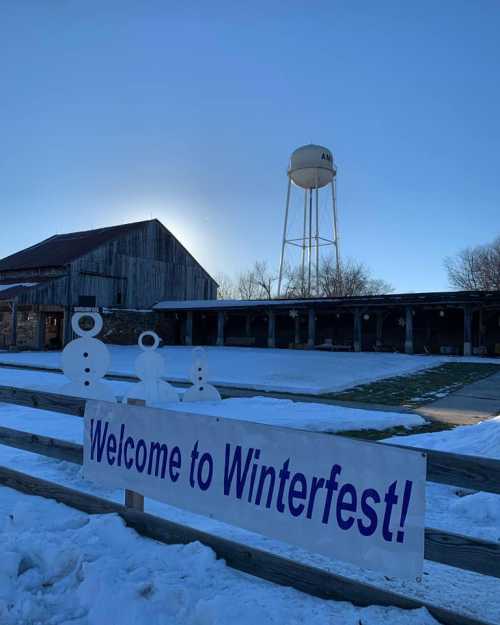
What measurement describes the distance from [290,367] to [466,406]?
372 inches

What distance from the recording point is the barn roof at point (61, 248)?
112ft

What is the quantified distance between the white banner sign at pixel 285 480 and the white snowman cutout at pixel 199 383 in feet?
23.1

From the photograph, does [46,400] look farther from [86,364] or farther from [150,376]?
[150,376]

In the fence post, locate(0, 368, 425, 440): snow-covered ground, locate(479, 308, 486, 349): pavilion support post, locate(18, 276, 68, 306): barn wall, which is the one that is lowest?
locate(0, 368, 425, 440): snow-covered ground

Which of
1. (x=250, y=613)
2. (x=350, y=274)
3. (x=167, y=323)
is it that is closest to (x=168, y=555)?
(x=250, y=613)

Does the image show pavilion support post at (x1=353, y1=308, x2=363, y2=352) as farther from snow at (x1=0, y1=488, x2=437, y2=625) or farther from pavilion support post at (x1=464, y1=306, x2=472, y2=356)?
snow at (x1=0, y1=488, x2=437, y2=625)

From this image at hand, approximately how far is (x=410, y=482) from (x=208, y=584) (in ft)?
4.31

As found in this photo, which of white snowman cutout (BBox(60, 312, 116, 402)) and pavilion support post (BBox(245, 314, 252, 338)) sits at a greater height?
pavilion support post (BBox(245, 314, 252, 338))

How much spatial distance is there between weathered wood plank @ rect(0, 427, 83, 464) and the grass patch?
899cm

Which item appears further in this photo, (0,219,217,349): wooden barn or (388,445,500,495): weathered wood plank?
(0,219,217,349): wooden barn

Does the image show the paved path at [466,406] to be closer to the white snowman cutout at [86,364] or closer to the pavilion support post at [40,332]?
the white snowman cutout at [86,364]

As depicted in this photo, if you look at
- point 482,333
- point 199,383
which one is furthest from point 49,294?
point 482,333

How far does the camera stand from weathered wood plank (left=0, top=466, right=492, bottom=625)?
2.47 m

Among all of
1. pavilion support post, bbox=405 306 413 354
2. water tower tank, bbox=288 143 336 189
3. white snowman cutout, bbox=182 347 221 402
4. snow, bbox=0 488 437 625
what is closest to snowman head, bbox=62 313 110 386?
white snowman cutout, bbox=182 347 221 402
